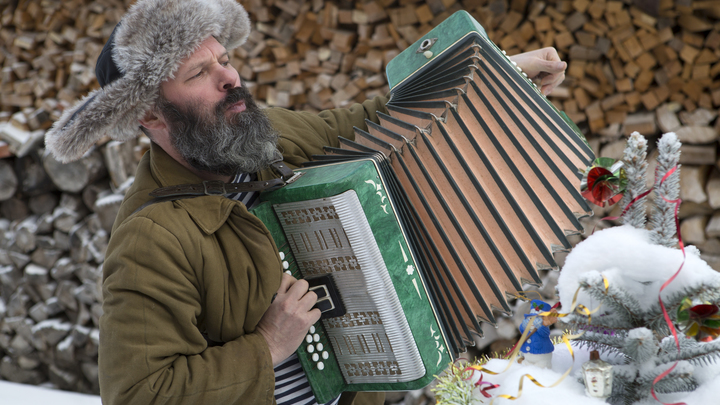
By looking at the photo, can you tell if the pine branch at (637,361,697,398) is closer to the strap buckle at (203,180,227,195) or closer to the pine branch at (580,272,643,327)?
the pine branch at (580,272,643,327)

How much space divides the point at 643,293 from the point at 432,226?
18.7 inches

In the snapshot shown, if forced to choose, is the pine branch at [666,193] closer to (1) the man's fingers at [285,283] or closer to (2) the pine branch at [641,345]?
(2) the pine branch at [641,345]

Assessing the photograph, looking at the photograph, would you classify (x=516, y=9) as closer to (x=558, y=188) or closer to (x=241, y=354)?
(x=558, y=188)

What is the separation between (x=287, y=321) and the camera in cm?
119

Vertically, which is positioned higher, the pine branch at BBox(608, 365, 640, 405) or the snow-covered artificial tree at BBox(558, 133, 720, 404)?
the snow-covered artificial tree at BBox(558, 133, 720, 404)

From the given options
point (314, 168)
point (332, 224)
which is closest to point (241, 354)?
point (332, 224)

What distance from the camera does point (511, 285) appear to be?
1224mm

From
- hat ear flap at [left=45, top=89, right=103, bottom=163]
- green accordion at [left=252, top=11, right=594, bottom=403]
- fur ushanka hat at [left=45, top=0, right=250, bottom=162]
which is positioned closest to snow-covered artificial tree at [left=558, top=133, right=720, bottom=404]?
green accordion at [left=252, top=11, right=594, bottom=403]

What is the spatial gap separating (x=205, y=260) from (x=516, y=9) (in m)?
1.95

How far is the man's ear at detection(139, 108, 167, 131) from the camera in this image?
1.28m

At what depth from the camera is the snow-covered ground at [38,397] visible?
10.6ft

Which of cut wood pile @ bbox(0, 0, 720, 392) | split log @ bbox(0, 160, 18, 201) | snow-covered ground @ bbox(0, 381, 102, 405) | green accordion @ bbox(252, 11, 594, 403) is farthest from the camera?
split log @ bbox(0, 160, 18, 201)

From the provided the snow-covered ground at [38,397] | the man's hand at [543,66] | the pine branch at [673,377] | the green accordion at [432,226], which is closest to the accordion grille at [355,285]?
the green accordion at [432,226]

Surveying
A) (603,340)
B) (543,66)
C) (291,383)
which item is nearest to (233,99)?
(291,383)
